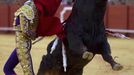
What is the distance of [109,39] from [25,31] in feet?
17.9

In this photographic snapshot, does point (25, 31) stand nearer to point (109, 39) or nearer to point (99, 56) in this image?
point (99, 56)

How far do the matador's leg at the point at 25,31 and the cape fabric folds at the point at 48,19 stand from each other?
66 mm

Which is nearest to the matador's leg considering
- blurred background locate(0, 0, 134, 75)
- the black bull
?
the black bull

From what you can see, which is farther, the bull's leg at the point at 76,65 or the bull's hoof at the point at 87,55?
the bull's leg at the point at 76,65

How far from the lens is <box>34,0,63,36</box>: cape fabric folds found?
3012 mm

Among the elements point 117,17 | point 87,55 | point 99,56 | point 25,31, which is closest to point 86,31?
point 87,55

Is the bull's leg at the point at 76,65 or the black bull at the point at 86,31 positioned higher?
the black bull at the point at 86,31

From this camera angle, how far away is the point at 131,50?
780cm

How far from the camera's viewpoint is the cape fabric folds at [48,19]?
3.01m

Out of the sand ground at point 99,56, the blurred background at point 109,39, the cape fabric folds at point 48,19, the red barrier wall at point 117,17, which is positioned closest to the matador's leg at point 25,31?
the cape fabric folds at point 48,19

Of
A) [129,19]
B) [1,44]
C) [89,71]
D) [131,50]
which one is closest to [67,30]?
[89,71]

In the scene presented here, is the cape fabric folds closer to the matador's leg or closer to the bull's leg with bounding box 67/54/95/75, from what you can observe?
the matador's leg

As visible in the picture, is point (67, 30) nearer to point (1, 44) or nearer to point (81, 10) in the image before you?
point (81, 10)

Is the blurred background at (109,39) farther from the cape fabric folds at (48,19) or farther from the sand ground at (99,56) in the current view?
the cape fabric folds at (48,19)
